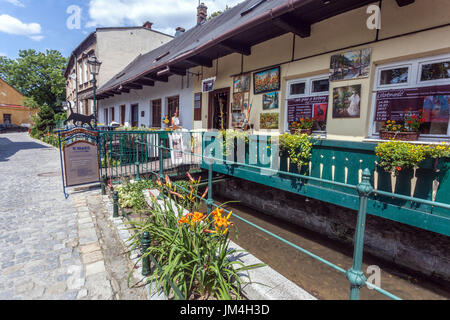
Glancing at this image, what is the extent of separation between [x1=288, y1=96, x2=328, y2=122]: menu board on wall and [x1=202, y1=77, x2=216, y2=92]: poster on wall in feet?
10.0

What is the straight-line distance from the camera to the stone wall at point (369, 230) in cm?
369

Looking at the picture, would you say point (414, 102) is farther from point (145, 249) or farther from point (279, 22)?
point (145, 249)

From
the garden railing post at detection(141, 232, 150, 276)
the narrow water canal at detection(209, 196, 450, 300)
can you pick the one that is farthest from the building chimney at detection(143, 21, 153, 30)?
the garden railing post at detection(141, 232, 150, 276)

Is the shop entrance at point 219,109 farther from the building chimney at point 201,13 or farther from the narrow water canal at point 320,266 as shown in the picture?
the building chimney at point 201,13

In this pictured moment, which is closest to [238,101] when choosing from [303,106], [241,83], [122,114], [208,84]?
[241,83]

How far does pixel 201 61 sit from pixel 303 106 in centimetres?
384

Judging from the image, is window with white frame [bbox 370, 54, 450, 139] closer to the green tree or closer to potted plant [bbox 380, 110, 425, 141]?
potted plant [bbox 380, 110, 425, 141]

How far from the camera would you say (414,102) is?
3.97 m

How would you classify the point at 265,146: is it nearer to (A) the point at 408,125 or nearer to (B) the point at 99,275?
(A) the point at 408,125

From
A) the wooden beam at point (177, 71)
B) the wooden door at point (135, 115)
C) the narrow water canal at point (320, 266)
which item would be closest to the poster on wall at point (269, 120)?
the narrow water canal at point (320, 266)
